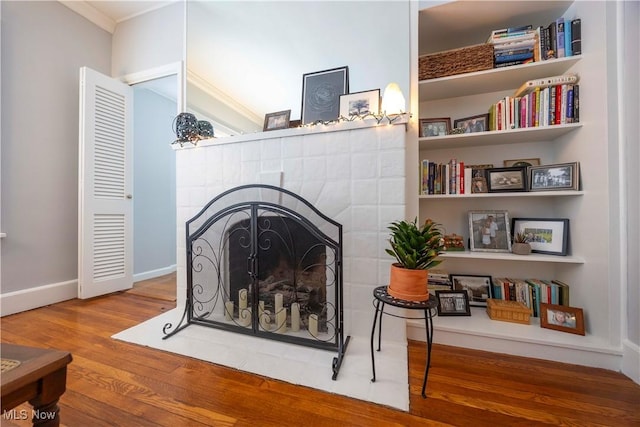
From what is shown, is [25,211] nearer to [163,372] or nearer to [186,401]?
[163,372]

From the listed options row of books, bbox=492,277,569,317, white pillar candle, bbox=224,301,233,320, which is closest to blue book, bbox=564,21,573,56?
row of books, bbox=492,277,569,317

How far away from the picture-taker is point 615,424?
0.95 metres

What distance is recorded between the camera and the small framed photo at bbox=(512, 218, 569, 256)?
5.03 feet

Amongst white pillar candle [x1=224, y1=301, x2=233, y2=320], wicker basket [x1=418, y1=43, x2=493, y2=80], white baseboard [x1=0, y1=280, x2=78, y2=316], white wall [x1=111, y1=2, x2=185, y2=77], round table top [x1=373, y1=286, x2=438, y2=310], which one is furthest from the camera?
white wall [x1=111, y1=2, x2=185, y2=77]

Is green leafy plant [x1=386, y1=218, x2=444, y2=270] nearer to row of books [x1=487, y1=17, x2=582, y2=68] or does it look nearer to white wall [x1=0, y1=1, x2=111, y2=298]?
row of books [x1=487, y1=17, x2=582, y2=68]

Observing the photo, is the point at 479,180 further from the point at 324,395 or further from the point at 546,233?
the point at 324,395

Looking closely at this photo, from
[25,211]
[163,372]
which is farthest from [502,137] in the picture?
[25,211]

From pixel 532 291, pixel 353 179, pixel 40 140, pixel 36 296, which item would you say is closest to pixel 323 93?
pixel 353 179

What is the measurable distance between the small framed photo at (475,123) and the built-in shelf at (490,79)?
212 mm

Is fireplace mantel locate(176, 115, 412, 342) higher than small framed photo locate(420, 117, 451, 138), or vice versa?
small framed photo locate(420, 117, 451, 138)

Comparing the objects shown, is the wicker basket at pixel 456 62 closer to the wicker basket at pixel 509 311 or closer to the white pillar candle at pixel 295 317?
the wicker basket at pixel 509 311

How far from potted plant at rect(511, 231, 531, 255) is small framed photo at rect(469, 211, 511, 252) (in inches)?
1.7

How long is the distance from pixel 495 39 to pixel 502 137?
620 mm

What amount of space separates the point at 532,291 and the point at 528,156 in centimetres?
92
